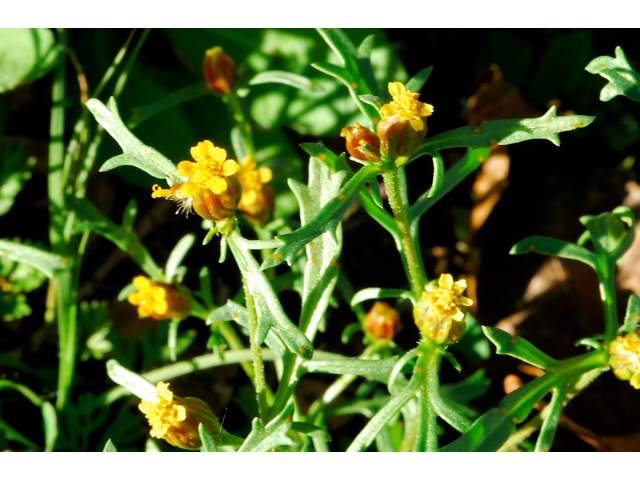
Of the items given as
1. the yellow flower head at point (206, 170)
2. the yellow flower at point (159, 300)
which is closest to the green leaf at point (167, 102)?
the yellow flower at point (159, 300)

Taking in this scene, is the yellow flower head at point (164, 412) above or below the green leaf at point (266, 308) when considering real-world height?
below

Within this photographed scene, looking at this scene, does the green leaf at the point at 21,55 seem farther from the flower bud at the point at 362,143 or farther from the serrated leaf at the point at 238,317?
the flower bud at the point at 362,143

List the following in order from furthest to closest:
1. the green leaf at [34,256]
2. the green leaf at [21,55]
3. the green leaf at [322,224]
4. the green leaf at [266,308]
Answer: the green leaf at [21,55] → the green leaf at [34,256] → the green leaf at [266,308] → the green leaf at [322,224]

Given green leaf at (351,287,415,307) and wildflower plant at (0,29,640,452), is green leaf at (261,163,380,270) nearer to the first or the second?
wildflower plant at (0,29,640,452)

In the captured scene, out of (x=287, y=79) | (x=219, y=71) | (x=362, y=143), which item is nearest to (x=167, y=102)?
(x=219, y=71)

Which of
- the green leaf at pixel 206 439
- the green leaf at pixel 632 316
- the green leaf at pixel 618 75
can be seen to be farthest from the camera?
the green leaf at pixel 632 316

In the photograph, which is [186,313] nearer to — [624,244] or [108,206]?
[108,206]

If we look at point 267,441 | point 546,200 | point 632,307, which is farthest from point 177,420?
point 546,200
